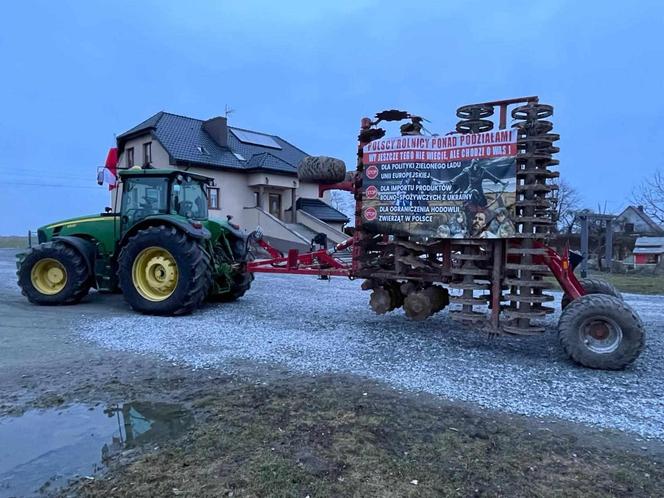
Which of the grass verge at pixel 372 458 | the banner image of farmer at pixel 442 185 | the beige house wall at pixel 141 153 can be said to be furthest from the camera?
the beige house wall at pixel 141 153

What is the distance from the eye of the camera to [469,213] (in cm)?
589

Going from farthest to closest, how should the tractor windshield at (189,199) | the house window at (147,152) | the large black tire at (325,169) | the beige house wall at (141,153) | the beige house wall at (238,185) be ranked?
the house window at (147,152) → the beige house wall at (238,185) → the beige house wall at (141,153) → the tractor windshield at (189,199) → the large black tire at (325,169)

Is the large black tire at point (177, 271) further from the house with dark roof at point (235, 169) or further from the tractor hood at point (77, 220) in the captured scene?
the house with dark roof at point (235, 169)

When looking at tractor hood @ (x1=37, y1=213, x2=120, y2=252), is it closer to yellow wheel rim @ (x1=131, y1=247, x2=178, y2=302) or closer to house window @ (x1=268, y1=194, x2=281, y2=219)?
yellow wheel rim @ (x1=131, y1=247, x2=178, y2=302)

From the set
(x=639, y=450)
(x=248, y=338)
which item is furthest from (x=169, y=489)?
(x=248, y=338)

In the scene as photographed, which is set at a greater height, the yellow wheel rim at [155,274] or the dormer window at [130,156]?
the dormer window at [130,156]

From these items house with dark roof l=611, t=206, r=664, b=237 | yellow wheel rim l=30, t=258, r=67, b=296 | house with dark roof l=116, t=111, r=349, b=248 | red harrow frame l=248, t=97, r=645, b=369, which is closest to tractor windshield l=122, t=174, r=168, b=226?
yellow wheel rim l=30, t=258, r=67, b=296

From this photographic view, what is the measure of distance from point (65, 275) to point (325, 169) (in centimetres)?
539

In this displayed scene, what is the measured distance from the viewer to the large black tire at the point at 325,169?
23.4 ft

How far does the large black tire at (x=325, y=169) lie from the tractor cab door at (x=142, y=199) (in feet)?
9.64

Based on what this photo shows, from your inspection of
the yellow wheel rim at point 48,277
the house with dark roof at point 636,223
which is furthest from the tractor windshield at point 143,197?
the house with dark roof at point 636,223

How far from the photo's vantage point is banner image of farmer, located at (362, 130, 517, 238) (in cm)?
570

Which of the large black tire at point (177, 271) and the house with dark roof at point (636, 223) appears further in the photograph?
→ the house with dark roof at point (636, 223)

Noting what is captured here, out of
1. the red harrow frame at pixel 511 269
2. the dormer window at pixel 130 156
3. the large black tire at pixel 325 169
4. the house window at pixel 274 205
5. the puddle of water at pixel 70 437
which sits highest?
the dormer window at pixel 130 156
